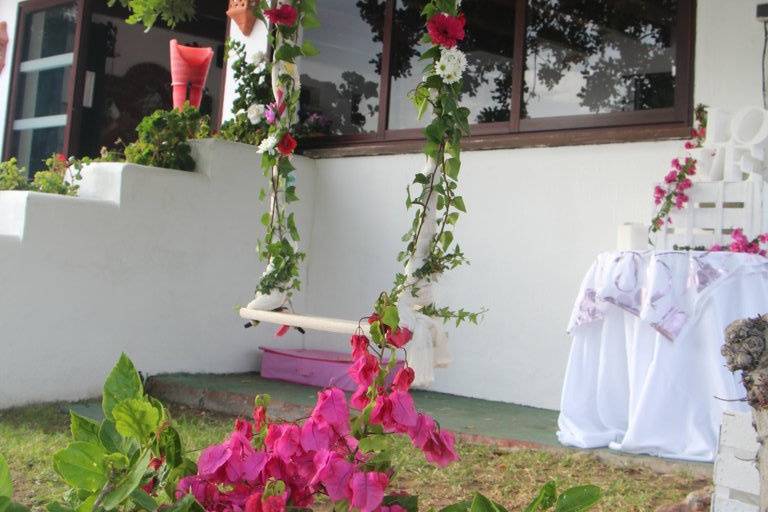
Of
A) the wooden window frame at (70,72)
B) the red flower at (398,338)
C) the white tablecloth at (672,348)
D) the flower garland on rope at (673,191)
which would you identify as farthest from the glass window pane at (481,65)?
the red flower at (398,338)

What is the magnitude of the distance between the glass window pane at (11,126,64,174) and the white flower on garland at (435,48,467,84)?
16.2 feet

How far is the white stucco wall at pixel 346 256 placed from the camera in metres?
4.22

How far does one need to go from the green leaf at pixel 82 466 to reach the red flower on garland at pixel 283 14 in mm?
1710

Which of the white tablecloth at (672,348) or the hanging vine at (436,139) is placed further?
the white tablecloth at (672,348)

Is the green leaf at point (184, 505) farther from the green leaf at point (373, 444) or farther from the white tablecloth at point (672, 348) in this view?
the white tablecloth at point (672, 348)

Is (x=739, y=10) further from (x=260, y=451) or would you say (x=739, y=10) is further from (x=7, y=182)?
(x=7, y=182)

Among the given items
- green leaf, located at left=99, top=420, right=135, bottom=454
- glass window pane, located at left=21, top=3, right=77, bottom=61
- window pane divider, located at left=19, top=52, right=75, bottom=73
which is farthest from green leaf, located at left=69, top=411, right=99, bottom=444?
glass window pane, located at left=21, top=3, right=77, bottom=61

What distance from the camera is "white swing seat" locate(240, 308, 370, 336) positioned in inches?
101

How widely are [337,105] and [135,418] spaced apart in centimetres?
436

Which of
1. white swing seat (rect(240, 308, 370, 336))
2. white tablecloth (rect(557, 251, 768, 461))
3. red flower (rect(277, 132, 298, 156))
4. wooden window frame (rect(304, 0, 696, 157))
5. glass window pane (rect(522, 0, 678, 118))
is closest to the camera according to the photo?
white swing seat (rect(240, 308, 370, 336))

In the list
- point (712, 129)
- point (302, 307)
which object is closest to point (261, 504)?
point (712, 129)

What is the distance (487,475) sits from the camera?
3092 millimetres

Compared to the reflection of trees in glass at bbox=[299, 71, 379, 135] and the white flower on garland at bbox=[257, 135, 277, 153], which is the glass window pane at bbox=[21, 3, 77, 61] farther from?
the white flower on garland at bbox=[257, 135, 277, 153]

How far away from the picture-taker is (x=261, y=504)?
1215 millimetres
